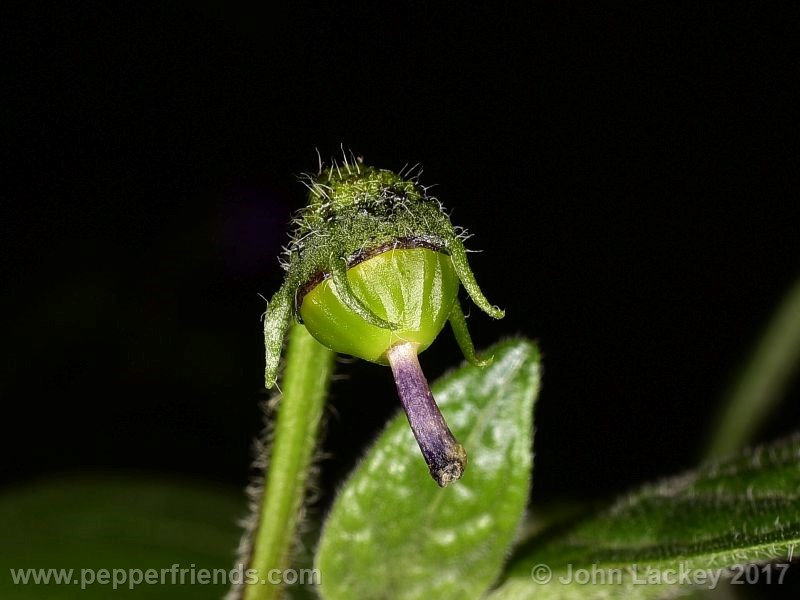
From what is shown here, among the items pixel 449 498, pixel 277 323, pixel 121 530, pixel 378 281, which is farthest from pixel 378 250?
pixel 121 530

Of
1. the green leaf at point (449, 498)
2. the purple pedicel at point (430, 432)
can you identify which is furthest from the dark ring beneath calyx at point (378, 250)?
the green leaf at point (449, 498)

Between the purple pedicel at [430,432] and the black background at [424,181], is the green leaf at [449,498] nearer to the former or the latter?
the purple pedicel at [430,432]

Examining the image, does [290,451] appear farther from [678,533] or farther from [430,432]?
[678,533]

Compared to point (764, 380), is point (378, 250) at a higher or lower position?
lower

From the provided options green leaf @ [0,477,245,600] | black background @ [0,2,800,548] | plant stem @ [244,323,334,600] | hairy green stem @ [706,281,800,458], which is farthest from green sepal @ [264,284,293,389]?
hairy green stem @ [706,281,800,458]

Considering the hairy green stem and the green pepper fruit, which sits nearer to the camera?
the green pepper fruit

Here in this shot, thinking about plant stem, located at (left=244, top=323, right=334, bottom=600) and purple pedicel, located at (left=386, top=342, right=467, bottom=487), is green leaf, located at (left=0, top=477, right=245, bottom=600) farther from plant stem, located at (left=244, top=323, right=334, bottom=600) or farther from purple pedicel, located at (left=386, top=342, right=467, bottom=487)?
purple pedicel, located at (left=386, top=342, right=467, bottom=487)

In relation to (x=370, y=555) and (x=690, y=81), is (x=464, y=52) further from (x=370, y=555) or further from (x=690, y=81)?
(x=370, y=555)
